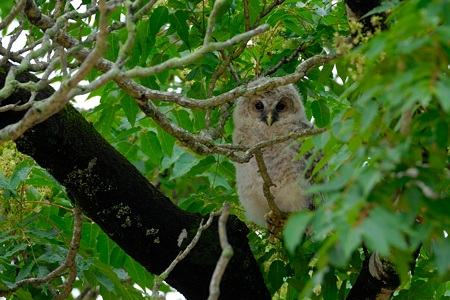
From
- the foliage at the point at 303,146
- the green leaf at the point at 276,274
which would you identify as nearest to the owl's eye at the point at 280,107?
the foliage at the point at 303,146

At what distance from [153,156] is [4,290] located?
137 centimetres

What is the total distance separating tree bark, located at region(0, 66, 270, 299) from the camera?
12.8 ft

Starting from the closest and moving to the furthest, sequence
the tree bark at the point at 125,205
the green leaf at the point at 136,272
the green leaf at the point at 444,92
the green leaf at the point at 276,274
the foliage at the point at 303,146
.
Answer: the green leaf at the point at 444,92, the foliage at the point at 303,146, the tree bark at the point at 125,205, the green leaf at the point at 276,274, the green leaf at the point at 136,272

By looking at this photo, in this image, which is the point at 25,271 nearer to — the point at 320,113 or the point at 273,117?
the point at 320,113

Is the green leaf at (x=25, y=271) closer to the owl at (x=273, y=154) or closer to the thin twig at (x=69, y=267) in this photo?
the thin twig at (x=69, y=267)

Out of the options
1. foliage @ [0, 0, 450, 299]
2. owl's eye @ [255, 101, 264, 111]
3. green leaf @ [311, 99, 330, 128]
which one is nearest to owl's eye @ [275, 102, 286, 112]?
owl's eye @ [255, 101, 264, 111]

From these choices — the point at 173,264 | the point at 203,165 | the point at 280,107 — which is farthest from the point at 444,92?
the point at 280,107

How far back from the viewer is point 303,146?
2680 mm

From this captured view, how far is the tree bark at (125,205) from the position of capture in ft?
12.8

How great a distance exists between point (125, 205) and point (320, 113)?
148cm

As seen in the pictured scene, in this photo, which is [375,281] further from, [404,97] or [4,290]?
[404,97]

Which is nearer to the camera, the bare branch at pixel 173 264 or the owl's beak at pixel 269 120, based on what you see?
the bare branch at pixel 173 264

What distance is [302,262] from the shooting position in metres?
4.52

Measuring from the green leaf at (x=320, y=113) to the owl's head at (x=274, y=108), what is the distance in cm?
87
